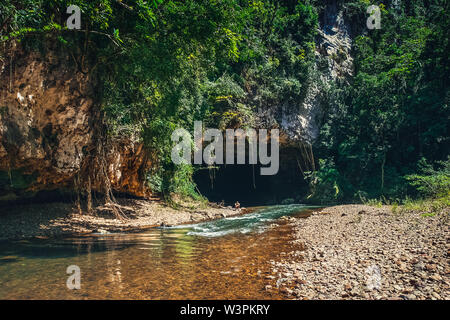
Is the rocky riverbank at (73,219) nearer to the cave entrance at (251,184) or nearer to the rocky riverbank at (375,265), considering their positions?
the rocky riverbank at (375,265)

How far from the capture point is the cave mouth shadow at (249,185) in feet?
67.4

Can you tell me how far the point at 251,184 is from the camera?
74.5 feet

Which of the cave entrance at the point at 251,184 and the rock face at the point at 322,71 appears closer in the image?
the rock face at the point at 322,71

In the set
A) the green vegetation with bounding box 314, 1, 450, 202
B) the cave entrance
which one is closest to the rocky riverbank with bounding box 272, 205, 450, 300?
the green vegetation with bounding box 314, 1, 450, 202

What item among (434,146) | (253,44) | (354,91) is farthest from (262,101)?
(434,146)

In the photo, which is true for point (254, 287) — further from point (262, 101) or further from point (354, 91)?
point (354, 91)

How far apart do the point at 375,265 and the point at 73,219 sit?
906 centimetres

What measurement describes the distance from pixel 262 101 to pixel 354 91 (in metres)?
7.05

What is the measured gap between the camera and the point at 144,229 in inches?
340

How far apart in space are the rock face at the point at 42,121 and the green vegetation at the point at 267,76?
0.43 meters

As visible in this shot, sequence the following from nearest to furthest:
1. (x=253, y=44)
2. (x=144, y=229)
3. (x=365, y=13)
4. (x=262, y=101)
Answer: (x=144, y=229) < (x=253, y=44) < (x=262, y=101) < (x=365, y=13)

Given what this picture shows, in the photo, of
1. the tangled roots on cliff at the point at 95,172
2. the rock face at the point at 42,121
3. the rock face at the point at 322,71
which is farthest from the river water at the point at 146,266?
the rock face at the point at 322,71
